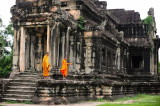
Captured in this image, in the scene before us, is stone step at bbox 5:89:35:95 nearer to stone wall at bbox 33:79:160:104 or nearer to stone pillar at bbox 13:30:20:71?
stone wall at bbox 33:79:160:104

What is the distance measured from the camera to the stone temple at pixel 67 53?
13.7 m

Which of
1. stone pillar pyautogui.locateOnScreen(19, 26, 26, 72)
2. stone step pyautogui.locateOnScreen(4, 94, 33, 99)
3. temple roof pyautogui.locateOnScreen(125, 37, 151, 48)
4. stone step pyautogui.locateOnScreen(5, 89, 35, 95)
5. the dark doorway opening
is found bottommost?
stone step pyautogui.locateOnScreen(4, 94, 33, 99)

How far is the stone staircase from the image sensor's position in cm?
1332

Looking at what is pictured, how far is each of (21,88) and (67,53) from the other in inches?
148

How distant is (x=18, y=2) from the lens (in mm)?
17297

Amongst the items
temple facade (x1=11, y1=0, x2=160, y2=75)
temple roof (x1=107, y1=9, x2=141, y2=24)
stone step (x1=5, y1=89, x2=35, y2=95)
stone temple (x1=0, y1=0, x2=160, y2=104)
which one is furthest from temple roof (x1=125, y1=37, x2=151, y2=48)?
stone step (x1=5, y1=89, x2=35, y2=95)

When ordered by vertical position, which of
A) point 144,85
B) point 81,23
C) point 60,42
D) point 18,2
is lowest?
point 144,85

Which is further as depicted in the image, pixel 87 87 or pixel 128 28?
pixel 128 28

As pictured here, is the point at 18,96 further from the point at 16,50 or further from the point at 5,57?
the point at 5,57

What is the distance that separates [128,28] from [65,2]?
11515 mm

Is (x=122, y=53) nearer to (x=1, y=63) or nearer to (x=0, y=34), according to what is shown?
(x=1, y=63)

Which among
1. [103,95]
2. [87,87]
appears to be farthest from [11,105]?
[103,95]

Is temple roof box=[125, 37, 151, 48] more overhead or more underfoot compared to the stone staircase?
more overhead

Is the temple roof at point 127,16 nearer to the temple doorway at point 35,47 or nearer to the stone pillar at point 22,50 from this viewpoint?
the temple doorway at point 35,47
